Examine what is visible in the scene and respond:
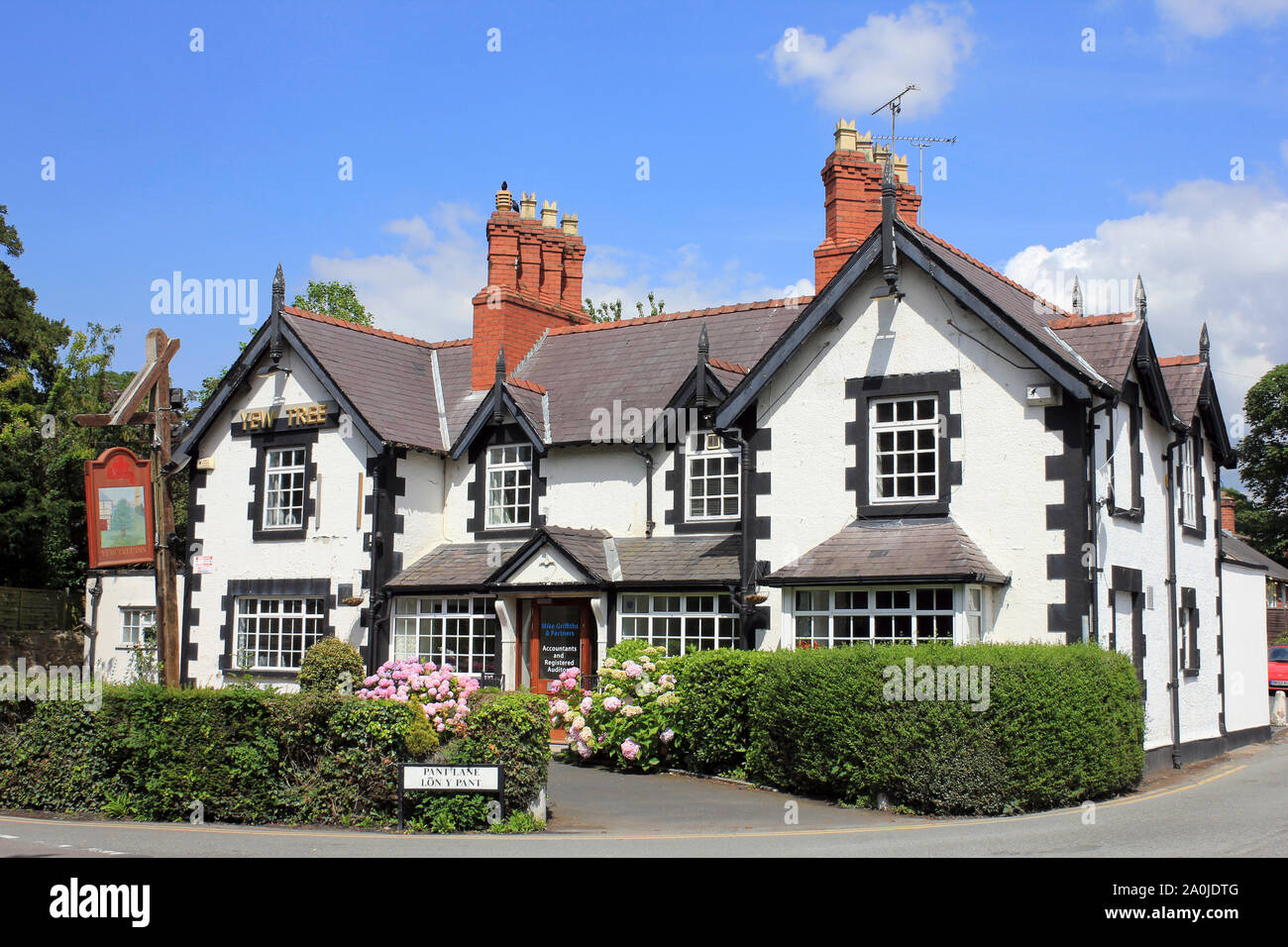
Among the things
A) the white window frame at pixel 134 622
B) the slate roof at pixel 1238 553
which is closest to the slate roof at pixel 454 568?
the white window frame at pixel 134 622

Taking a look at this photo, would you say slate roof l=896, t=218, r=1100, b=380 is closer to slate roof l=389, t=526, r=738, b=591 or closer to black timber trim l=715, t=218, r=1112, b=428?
black timber trim l=715, t=218, r=1112, b=428

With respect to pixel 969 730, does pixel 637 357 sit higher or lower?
higher

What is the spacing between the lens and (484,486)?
24.5 metres

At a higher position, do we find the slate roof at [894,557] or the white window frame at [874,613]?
the slate roof at [894,557]

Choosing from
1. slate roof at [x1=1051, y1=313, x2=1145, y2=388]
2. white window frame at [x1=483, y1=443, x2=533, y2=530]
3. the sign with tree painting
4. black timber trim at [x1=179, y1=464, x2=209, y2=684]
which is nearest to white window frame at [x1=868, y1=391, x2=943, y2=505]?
slate roof at [x1=1051, y1=313, x2=1145, y2=388]

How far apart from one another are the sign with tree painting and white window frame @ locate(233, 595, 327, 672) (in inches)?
275

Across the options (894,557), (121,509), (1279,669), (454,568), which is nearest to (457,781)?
(121,509)

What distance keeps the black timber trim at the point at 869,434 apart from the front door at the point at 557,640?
5700mm

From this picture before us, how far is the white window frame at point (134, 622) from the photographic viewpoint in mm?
27578

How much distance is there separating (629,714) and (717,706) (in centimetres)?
146

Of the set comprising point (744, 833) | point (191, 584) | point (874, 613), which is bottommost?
point (744, 833)

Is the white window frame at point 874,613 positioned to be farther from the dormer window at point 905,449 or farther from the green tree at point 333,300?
the green tree at point 333,300

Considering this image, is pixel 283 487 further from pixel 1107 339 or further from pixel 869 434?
pixel 1107 339
